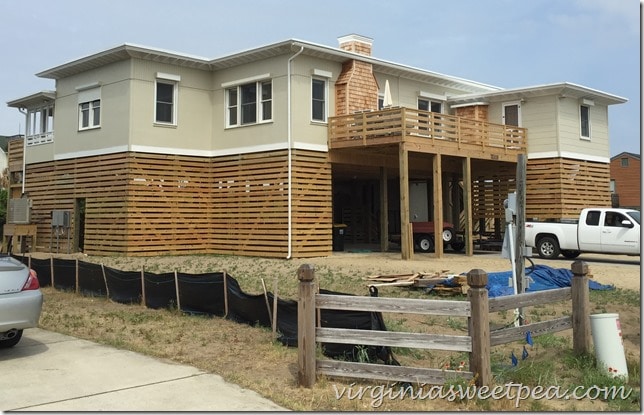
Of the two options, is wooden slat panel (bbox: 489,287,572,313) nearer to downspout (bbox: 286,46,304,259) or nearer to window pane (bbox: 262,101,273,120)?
downspout (bbox: 286,46,304,259)

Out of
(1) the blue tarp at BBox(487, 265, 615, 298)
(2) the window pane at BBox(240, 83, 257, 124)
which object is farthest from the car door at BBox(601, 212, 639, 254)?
(2) the window pane at BBox(240, 83, 257, 124)

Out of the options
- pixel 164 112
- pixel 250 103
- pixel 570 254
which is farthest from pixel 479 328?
pixel 164 112

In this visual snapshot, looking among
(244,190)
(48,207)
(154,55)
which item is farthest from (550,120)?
(48,207)

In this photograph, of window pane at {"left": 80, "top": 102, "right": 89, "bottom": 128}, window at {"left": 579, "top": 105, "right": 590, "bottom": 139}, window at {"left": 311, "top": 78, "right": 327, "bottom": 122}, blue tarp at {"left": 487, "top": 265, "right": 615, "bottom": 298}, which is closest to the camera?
blue tarp at {"left": 487, "top": 265, "right": 615, "bottom": 298}

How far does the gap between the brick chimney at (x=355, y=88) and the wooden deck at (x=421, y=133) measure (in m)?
0.93

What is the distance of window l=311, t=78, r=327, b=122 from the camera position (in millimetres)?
21562

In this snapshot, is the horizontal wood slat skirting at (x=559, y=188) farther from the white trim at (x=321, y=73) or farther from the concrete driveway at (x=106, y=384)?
the concrete driveway at (x=106, y=384)

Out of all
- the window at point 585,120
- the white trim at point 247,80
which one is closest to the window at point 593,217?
the window at point 585,120

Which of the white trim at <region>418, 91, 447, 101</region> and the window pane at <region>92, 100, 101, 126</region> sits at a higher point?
the white trim at <region>418, 91, 447, 101</region>

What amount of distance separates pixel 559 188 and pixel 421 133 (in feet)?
26.3

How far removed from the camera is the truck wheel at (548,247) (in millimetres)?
19750

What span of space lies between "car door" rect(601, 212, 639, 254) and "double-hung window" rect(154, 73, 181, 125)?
1551cm

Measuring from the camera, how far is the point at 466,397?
5.55 m

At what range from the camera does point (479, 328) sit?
5.59 meters
